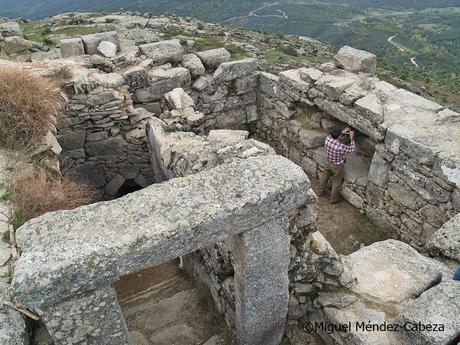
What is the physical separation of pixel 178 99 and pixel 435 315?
590 centimetres

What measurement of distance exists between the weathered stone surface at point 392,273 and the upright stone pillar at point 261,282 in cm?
117

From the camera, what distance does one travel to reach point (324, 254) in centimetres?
493

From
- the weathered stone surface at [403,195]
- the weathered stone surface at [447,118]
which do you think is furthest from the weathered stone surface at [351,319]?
the weathered stone surface at [447,118]

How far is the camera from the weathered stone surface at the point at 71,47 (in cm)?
912

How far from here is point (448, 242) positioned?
5.41 metres

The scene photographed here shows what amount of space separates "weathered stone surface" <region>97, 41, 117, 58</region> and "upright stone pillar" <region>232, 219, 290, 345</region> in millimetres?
6652

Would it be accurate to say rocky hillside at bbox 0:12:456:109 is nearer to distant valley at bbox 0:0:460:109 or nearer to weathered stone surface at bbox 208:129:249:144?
weathered stone surface at bbox 208:129:249:144

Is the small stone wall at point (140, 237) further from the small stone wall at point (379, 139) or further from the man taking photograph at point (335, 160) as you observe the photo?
the man taking photograph at point (335, 160)

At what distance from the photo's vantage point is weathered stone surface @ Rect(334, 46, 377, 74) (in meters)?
8.63

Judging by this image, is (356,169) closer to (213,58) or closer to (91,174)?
(213,58)

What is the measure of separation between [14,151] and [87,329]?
3.29 metres

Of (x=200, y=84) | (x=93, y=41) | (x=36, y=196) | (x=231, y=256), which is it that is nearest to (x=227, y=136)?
(x=231, y=256)

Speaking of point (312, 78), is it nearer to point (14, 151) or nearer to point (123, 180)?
point (123, 180)

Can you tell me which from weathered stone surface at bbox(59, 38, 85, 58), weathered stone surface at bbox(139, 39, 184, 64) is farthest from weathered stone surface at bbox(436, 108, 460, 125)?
weathered stone surface at bbox(59, 38, 85, 58)
